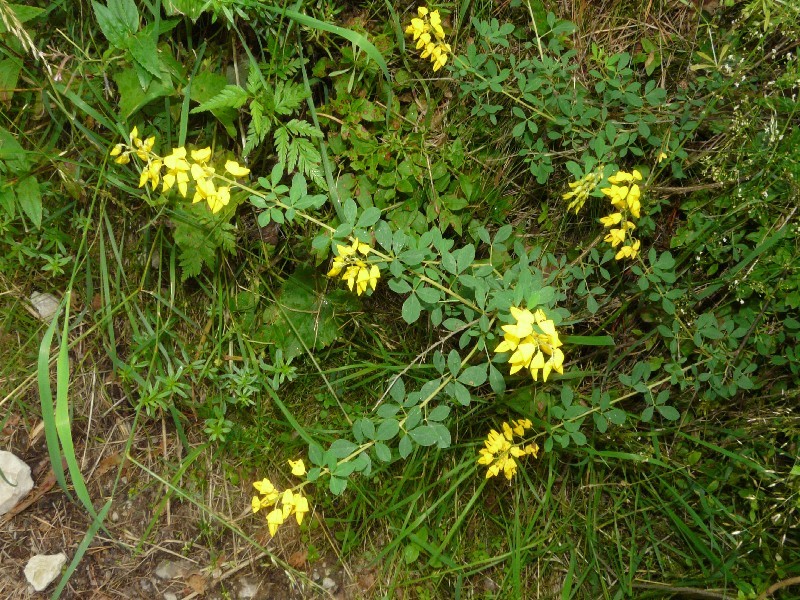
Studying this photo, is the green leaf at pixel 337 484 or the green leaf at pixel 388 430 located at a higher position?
the green leaf at pixel 388 430

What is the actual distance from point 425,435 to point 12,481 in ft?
5.98

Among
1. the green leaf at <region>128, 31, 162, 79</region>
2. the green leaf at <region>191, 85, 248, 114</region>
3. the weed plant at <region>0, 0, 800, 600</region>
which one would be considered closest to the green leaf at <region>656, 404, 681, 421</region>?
the weed plant at <region>0, 0, 800, 600</region>

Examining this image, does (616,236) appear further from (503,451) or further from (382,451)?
(382,451)

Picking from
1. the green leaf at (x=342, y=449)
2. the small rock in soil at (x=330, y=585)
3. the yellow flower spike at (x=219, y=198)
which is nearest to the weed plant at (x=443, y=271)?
the small rock in soil at (x=330, y=585)

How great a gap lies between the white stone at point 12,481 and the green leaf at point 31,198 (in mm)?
973

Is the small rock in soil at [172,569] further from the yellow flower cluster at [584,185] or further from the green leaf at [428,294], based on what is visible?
the yellow flower cluster at [584,185]

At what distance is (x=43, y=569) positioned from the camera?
2314 mm

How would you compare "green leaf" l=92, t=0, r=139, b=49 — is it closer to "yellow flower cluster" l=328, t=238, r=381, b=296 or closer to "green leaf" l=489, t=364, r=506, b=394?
"yellow flower cluster" l=328, t=238, r=381, b=296

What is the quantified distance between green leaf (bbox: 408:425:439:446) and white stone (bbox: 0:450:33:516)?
1.74 m

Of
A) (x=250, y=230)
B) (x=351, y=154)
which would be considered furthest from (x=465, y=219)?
(x=250, y=230)

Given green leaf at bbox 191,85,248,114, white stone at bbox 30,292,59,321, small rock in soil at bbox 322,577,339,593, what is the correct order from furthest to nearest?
white stone at bbox 30,292,59,321 → small rock in soil at bbox 322,577,339,593 → green leaf at bbox 191,85,248,114

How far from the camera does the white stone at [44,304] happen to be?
2434 mm

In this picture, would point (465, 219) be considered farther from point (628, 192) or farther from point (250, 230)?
point (250, 230)

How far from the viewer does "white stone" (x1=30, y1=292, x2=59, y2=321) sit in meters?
2.43
